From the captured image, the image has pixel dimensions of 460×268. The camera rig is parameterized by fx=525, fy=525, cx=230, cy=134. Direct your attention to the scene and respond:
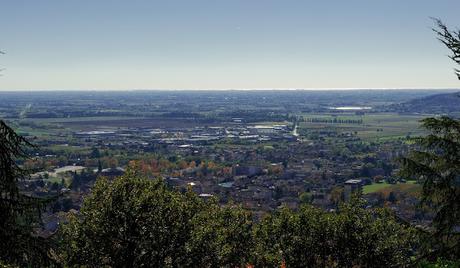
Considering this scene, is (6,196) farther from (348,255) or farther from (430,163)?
(348,255)

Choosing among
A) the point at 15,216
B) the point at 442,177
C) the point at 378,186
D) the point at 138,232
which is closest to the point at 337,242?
the point at 138,232

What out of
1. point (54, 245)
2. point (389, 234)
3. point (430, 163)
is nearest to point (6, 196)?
point (54, 245)

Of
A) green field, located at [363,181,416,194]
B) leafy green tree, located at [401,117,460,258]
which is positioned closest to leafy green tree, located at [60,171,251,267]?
leafy green tree, located at [401,117,460,258]

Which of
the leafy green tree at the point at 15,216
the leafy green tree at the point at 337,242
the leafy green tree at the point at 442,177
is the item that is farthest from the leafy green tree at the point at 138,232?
the leafy green tree at the point at 442,177

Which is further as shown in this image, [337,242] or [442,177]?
[337,242]

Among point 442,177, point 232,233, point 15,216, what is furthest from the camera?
point 232,233

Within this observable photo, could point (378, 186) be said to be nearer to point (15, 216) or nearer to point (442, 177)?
point (442, 177)
